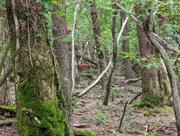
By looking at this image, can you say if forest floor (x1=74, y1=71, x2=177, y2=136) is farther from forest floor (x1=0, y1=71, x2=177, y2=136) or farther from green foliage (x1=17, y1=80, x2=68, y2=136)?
green foliage (x1=17, y1=80, x2=68, y2=136)

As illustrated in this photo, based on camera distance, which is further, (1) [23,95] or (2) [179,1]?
(2) [179,1]

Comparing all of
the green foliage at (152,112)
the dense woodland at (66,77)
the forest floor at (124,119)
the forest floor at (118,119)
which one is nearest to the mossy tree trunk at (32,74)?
the dense woodland at (66,77)

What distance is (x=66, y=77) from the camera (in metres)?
8.71

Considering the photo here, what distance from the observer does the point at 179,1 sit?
7.66 metres

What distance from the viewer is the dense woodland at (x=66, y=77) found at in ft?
14.8

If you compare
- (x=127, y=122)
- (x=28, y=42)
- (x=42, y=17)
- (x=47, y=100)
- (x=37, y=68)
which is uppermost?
(x=42, y=17)

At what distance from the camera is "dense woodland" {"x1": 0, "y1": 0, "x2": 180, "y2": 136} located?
4516mm

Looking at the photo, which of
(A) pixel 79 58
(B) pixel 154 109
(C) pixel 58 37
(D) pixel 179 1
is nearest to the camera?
(D) pixel 179 1

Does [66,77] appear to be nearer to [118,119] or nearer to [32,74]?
[118,119]

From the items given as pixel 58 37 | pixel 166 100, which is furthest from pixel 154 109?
pixel 58 37

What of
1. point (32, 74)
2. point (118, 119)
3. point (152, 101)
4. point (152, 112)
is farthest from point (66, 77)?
point (152, 101)

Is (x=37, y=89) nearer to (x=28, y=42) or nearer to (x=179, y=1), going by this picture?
(x=28, y=42)

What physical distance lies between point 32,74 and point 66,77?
13.9 feet

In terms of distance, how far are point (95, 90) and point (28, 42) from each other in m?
12.8
